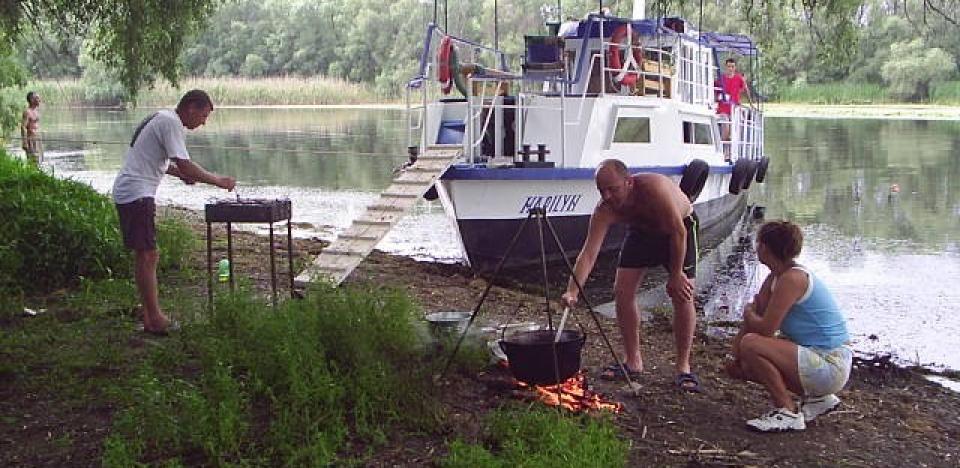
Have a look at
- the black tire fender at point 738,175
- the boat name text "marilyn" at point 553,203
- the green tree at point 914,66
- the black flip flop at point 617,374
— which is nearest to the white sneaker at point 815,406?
A: the black flip flop at point 617,374

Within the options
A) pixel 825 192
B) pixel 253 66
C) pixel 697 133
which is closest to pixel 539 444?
pixel 697 133

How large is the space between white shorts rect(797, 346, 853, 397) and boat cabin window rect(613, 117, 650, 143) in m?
8.09

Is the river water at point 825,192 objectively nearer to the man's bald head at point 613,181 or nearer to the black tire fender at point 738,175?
the black tire fender at point 738,175

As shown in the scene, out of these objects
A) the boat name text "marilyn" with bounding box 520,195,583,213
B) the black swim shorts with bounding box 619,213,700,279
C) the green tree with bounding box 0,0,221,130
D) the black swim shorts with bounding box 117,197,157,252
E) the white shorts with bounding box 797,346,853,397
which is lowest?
the white shorts with bounding box 797,346,853,397

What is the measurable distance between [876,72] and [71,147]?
129 feet

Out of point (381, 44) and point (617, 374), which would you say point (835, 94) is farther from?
point (617, 374)

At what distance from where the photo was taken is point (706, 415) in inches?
211

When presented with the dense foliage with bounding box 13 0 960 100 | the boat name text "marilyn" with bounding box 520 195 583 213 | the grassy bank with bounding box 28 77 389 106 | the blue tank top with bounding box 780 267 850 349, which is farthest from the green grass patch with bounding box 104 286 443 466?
the grassy bank with bounding box 28 77 389 106

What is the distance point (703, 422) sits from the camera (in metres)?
5.23

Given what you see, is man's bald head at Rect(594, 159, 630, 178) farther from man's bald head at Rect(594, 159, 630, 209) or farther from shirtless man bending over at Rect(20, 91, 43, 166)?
shirtless man bending over at Rect(20, 91, 43, 166)

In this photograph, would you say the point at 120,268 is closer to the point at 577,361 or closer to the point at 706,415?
the point at 577,361

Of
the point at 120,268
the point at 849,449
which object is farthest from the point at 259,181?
the point at 849,449

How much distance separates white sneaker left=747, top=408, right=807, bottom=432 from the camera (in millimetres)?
5031

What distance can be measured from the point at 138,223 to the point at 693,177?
9.11 m
